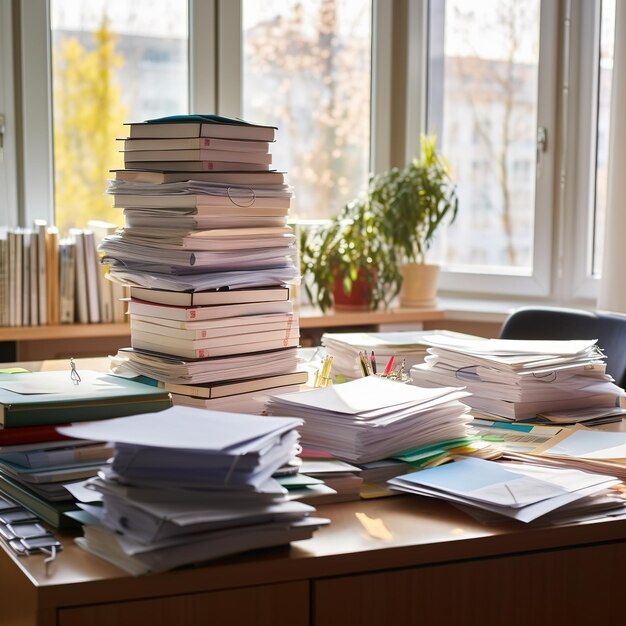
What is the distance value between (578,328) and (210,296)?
115 cm

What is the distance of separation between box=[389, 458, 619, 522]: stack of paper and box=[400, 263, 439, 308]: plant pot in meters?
2.21

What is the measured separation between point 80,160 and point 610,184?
1.80 meters

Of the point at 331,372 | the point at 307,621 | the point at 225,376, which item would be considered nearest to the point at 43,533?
the point at 307,621

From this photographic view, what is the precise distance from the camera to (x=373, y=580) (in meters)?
1.10

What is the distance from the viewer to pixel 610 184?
3.13m

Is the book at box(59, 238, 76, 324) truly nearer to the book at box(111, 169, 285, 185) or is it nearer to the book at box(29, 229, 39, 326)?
the book at box(29, 229, 39, 326)

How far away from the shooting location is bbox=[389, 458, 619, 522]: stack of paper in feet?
3.90

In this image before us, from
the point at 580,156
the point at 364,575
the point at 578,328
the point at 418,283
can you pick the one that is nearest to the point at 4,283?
the point at 418,283

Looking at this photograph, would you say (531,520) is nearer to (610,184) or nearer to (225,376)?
(225,376)

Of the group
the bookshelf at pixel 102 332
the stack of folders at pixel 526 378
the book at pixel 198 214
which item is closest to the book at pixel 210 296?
the book at pixel 198 214

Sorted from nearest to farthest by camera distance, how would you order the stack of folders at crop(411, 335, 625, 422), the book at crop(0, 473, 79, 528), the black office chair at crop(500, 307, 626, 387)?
the book at crop(0, 473, 79, 528), the stack of folders at crop(411, 335, 625, 422), the black office chair at crop(500, 307, 626, 387)

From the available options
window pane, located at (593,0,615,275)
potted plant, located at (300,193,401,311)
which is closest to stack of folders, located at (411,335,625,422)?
potted plant, located at (300,193,401,311)

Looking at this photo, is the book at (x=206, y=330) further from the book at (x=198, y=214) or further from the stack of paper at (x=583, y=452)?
the stack of paper at (x=583, y=452)

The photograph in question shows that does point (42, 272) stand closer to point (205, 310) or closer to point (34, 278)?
point (34, 278)
